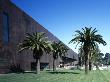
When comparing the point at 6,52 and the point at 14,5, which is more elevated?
the point at 14,5

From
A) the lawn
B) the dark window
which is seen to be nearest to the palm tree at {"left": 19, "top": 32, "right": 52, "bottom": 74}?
the dark window

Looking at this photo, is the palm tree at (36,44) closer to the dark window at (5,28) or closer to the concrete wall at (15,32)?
the concrete wall at (15,32)

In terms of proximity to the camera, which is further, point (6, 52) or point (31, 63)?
point (31, 63)

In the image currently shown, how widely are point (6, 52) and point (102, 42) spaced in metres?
20.3

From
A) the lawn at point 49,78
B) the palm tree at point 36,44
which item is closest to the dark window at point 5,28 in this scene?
the palm tree at point 36,44

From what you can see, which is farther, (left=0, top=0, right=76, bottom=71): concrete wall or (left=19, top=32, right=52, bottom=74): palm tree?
(left=19, top=32, right=52, bottom=74): palm tree

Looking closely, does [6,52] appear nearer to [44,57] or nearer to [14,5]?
[14,5]

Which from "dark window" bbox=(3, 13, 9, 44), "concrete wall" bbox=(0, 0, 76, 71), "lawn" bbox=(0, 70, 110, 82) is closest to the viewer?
"lawn" bbox=(0, 70, 110, 82)

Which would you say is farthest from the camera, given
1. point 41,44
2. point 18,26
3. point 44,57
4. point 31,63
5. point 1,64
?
point 44,57

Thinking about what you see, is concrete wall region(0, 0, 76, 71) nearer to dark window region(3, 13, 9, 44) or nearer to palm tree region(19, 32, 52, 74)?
dark window region(3, 13, 9, 44)

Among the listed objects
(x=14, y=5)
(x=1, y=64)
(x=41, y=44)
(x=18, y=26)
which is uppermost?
(x=14, y=5)

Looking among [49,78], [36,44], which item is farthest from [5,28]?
[49,78]

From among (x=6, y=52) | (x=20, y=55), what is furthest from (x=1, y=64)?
(x=20, y=55)

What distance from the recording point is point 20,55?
63.6 meters
